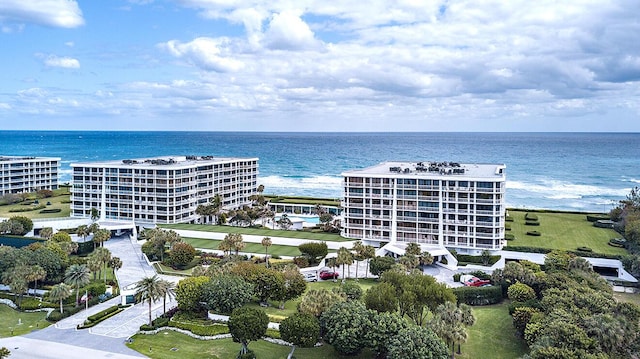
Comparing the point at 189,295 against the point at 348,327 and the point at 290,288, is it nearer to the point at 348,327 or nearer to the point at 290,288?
the point at 290,288

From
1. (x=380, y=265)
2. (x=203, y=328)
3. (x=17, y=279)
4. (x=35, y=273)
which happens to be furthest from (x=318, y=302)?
(x=17, y=279)

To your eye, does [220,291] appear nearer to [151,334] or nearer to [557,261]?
[151,334]

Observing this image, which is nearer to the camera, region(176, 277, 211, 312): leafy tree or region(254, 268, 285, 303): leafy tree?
region(176, 277, 211, 312): leafy tree

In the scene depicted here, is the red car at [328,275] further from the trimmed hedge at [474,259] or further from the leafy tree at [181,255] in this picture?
the trimmed hedge at [474,259]

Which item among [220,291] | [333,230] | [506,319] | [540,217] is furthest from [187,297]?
[540,217]

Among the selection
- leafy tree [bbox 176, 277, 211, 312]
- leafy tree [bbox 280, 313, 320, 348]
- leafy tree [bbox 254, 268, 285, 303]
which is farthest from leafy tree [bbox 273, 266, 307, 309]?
leafy tree [bbox 280, 313, 320, 348]

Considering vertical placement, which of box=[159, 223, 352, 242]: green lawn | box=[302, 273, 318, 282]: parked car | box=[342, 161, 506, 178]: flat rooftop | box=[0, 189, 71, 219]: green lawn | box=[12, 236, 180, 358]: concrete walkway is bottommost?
box=[12, 236, 180, 358]: concrete walkway

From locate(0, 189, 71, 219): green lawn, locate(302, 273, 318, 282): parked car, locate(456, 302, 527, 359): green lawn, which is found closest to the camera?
locate(456, 302, 527, 359): green lawn

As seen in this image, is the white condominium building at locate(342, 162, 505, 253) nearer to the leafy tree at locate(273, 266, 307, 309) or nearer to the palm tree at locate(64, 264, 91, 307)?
the leafy tree at locate(273, 266, 307, 309)
